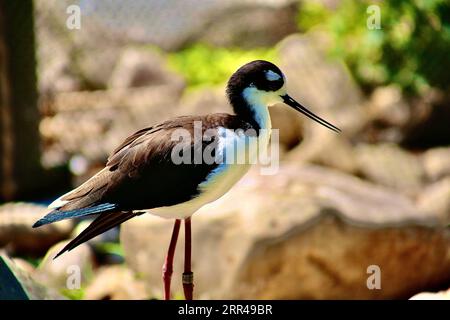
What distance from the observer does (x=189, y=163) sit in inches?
171

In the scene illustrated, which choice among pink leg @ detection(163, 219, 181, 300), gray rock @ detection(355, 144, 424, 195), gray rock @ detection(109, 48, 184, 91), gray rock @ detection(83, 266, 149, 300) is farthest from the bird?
gray rock @ detection(109, 48, 184, 91)

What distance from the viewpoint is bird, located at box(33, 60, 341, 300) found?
4.27 metres

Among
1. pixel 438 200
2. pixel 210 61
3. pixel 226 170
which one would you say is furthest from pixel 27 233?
pixel 210 61

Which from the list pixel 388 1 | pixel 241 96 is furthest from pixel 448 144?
pixel 241 96

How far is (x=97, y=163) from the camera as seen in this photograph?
1084cm

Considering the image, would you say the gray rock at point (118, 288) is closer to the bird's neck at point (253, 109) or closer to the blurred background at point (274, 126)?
the blurred background at point (274, 126)

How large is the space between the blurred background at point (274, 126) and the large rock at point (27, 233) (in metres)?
0.01

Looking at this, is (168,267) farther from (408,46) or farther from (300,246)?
(408,46)

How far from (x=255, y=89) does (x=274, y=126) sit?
19.0 ft

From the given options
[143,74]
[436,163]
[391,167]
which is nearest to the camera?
[391,167]

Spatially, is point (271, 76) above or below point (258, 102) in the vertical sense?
above

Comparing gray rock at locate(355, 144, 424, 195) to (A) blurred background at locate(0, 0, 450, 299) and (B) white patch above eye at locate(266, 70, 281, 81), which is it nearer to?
(A) blurred background at locate(0, 0, 450, 299)

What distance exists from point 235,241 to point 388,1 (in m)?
5.59

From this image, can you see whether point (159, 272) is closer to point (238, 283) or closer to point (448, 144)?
point (238, 283)
